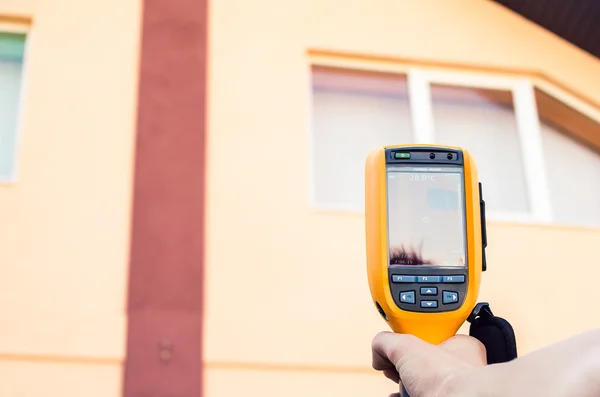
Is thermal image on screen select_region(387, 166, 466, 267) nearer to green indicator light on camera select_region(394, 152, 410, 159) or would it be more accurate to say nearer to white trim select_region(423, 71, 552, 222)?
green indicator light on camera select_region(394, 152, 410, 159)

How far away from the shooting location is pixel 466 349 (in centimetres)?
125

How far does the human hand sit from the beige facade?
2.57 m

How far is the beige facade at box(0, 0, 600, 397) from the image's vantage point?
373 centimetres

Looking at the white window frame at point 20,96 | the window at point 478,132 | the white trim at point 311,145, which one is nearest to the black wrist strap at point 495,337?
the white trim at point 311,145

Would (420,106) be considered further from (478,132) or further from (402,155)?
(402,155)

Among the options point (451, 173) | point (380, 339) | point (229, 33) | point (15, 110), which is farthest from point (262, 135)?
point (380, 339)

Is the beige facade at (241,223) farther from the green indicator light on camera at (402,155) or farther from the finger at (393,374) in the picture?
the finger at (393,374)

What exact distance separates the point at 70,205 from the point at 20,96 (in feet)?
2.34

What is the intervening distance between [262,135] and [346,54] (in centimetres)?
74

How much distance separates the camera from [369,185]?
1492mm

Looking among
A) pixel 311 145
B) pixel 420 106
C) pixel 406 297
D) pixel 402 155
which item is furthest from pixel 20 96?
pixel 406 297

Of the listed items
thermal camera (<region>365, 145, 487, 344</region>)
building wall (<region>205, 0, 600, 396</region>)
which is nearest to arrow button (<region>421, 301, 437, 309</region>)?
thermal camera (<region>365, 145, 487, 344</region>)

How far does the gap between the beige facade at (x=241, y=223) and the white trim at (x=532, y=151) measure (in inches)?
2.4

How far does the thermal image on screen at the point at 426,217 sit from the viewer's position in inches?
56.8
